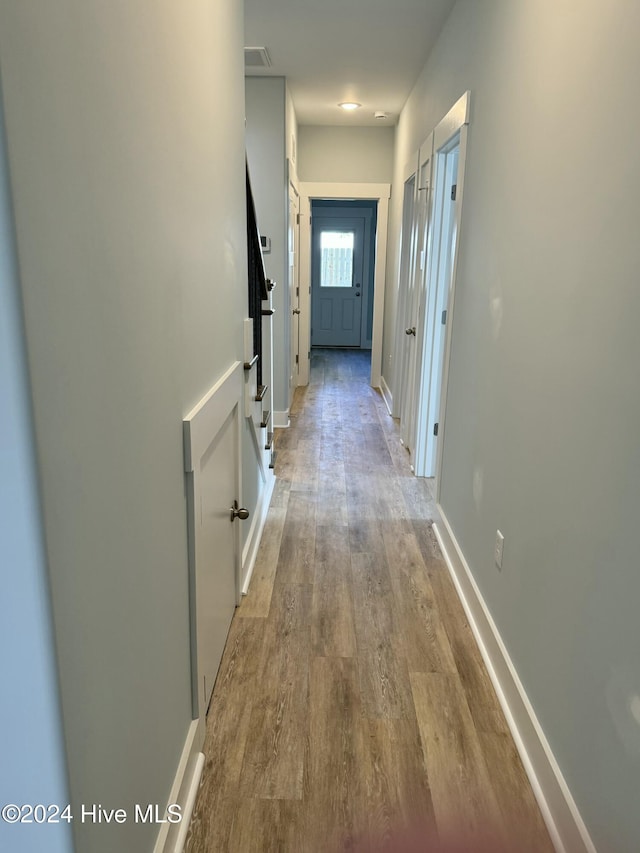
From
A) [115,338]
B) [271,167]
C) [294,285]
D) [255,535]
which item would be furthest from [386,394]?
[115,338]

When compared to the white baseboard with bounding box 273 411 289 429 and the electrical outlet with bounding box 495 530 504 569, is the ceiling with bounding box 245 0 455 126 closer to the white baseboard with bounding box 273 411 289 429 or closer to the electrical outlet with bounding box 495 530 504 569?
the white baseboard with bounding box 273 411 289 429

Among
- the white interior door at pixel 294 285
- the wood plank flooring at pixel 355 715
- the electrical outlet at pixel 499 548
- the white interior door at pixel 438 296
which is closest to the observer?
the wood plank flooring at pixel 355 715

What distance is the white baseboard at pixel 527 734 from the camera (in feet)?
4.63

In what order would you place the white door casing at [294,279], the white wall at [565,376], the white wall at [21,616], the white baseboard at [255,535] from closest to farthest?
1. the white wall at [21,616]
2. the white wall at [565,376]
3. the white baseboard at [255,535]
4. the white door casing at [294,279]

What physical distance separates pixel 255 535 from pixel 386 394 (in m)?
3.52

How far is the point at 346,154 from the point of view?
618 centimetres

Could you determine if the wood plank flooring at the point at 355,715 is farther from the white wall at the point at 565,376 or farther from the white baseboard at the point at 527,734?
the white wall at the point at 565,376

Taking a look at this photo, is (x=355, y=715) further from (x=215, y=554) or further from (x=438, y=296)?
(x=438, y=296)

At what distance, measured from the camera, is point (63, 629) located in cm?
77

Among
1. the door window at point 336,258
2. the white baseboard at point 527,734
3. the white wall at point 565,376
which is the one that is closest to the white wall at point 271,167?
the white wall at point 565,376

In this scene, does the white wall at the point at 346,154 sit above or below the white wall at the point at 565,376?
above

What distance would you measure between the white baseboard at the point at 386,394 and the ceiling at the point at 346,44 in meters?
2.58

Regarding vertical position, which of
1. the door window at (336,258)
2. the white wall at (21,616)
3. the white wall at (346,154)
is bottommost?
the white wall at (21,616)

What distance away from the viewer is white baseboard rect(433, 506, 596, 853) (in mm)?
1411
